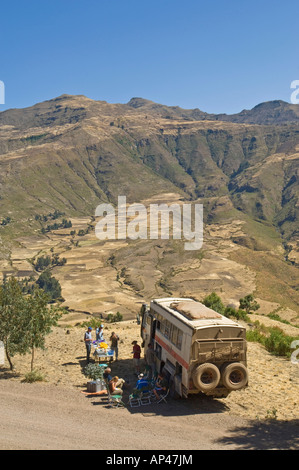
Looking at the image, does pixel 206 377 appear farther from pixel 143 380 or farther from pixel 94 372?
pixel 94 372

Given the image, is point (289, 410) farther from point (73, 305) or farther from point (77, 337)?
point (73, 305)

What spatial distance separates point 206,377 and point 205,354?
1024 mm

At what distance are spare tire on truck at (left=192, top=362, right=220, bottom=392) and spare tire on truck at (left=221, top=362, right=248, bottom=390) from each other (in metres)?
0.43

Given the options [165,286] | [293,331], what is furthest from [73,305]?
[293,331]

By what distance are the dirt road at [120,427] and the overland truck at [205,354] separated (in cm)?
111

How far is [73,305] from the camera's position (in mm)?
107375

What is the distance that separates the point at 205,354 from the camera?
14984 mm

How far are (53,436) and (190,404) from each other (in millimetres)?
6094

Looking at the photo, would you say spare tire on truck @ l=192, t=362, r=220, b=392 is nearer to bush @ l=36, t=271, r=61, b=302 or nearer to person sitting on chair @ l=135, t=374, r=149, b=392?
person sitting on chair @ l=135, t=374, r=149, b=392

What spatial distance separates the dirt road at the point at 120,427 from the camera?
39.7 feet

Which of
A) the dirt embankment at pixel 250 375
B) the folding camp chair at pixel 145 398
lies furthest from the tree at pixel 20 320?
the folding camp chair at pixel 145 398

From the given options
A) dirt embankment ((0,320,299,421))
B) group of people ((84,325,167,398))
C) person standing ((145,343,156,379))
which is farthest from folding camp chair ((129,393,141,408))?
person standing ((145,343,156,379))

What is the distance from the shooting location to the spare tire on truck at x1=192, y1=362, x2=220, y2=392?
14.8m
